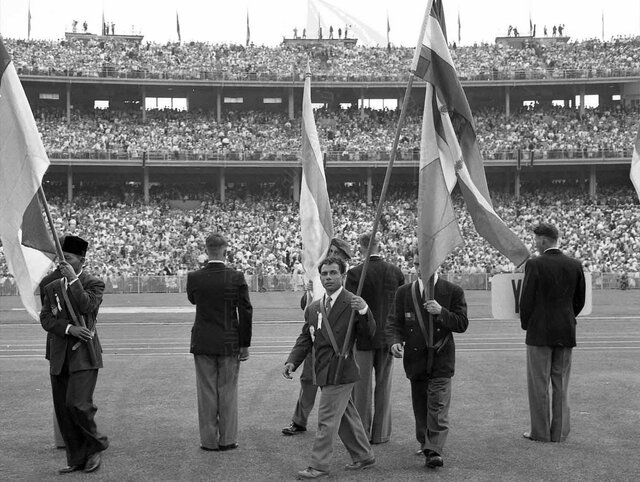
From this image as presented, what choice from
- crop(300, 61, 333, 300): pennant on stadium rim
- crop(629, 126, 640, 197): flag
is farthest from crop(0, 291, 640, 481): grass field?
crop(629, 126, 640, 197): flag

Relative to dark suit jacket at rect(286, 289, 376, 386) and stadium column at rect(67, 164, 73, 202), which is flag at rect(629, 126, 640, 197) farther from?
stadium column at rect(67, 164, 73, 202)

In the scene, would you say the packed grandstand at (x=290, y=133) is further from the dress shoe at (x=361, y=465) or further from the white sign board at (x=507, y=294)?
the dress shoe at (x=361, y=465)

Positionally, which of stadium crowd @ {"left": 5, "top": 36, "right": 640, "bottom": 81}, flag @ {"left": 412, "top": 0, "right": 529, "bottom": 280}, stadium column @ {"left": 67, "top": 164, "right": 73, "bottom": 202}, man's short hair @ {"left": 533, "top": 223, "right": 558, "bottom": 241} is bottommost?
man's short hair @ {"left": 533, "top": 223, "right": 558, "bottom": 241}

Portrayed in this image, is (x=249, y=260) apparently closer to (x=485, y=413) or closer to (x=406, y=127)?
(x=406, y=127)

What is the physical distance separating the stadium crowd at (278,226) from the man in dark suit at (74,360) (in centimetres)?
3185

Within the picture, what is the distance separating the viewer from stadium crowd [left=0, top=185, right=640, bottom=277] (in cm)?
4278

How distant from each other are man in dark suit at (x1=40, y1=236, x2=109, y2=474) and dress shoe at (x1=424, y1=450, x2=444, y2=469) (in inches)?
107

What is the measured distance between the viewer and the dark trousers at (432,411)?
8.27 metres

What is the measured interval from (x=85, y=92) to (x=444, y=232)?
53.9 meters

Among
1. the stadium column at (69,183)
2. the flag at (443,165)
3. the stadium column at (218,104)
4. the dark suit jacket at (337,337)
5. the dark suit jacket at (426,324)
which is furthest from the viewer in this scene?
the stadium column at (218,104)

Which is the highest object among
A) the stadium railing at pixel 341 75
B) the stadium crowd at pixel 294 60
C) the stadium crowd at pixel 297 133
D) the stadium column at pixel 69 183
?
the stadium crowd at pixel 294 60

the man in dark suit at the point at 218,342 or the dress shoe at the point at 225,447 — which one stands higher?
the man in dark suit at the point at 218,342

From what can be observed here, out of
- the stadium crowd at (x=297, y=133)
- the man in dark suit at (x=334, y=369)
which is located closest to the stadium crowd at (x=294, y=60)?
the stadium crowd at (x=297, y=133)

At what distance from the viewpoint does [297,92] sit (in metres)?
60.9
